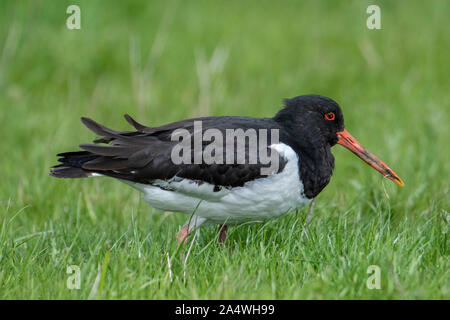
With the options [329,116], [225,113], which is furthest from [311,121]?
[225,113]

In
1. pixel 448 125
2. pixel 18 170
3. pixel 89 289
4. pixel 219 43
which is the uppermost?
pixel 219 43

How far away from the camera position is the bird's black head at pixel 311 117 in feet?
15.0

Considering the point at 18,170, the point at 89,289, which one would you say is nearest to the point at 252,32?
the point at 18,170

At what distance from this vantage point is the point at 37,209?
18.2 ft

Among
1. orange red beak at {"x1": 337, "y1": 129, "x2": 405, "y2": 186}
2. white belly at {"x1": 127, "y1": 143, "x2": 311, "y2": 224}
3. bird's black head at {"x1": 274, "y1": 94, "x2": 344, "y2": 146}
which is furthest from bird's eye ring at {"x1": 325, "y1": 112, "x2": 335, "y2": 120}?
white belly at {"x1": 127, "y1": 143, "x2": 311, "y2": 224}

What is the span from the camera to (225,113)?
25.7 feet

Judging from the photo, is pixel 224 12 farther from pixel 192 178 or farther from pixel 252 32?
pixel 192 178

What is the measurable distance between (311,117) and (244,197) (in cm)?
88

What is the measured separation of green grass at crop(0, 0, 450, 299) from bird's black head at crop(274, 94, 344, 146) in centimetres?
59

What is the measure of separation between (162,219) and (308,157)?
1.56 meters

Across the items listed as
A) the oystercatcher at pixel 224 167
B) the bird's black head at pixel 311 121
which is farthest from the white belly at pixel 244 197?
the bird's black head at pixel 311 121

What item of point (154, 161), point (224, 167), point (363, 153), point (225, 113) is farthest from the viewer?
point (225, 113)

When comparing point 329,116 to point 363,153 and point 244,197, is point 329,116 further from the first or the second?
point 244,197

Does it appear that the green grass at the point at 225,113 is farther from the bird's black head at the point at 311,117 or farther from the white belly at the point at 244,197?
the bird's black head at the point at 311,117
